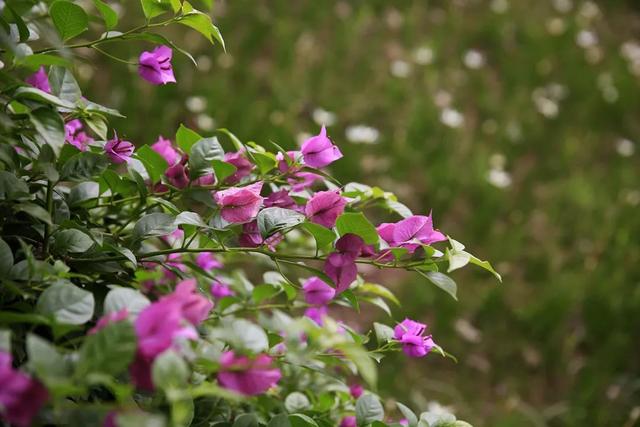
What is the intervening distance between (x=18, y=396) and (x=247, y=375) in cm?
15

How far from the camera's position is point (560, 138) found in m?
2.52

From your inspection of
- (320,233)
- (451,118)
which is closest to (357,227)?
(320,233)

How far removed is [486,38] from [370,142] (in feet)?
3.53

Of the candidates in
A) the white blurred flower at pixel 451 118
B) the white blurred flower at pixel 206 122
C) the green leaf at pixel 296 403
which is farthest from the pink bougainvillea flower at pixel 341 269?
the white blurred flower at pixel 451 118

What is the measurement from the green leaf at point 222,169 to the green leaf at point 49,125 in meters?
0.15

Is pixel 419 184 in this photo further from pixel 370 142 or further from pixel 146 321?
pixel 146 321

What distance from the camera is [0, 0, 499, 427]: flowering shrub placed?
1.38ft

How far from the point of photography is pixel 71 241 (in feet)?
1.94

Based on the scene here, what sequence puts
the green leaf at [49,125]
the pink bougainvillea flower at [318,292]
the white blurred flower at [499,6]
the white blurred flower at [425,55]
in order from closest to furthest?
the green leaf at [49,125]
the pink bougainvillea flower at [318,292]
the white blurred flower at [425,55]
the white blurred flower at [499,6]

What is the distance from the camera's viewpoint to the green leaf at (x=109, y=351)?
402 mm

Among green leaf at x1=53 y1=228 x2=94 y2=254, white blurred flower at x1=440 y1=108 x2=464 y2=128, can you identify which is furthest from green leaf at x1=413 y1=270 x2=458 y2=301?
white blurred flower at x1=440 y1=108 x2=464 y2=128

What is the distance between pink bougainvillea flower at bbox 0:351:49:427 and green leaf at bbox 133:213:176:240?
0.25 meters

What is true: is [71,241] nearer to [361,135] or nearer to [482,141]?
[361,135]

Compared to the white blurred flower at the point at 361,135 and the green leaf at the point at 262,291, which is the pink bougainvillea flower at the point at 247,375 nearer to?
the green leaf at the point at 262,291
